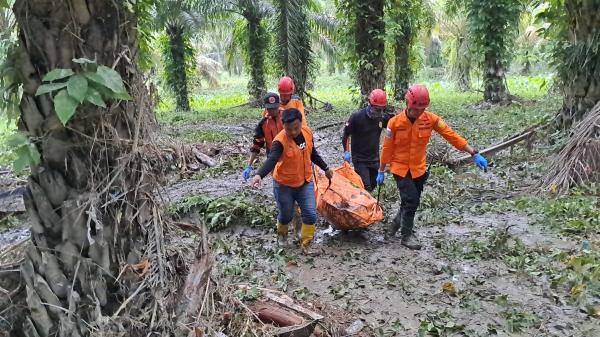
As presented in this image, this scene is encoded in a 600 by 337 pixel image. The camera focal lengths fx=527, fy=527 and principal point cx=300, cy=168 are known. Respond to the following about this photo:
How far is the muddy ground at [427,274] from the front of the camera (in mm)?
3873

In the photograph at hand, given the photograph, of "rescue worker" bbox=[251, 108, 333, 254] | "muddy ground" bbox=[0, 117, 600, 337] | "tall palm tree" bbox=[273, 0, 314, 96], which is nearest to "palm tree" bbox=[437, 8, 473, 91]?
"tall palm tree" bbox=[273, 0, 314, 96]

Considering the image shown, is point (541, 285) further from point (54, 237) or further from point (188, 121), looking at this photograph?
point (188, 121)

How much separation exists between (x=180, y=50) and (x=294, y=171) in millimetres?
17347

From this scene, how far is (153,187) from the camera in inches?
115

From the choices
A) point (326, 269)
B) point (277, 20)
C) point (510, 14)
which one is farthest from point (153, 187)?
point (510, 14)

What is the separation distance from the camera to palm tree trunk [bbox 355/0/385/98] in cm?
1131

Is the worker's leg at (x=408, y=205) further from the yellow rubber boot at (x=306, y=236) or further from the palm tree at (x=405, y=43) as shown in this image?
the palm tree at (x=405, y=43)

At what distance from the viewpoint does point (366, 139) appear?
21.1ft

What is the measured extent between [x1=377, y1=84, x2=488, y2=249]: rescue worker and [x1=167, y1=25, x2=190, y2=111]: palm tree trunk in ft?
56.1

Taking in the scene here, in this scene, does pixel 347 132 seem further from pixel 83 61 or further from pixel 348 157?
pixel 83 61

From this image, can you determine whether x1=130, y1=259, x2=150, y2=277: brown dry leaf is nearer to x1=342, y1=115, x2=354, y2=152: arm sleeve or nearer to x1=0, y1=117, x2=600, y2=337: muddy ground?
x1=0, y1=117, x2=600, y2=337: muddy ground

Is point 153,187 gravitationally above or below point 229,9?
below

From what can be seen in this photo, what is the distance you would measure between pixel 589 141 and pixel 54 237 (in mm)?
6009

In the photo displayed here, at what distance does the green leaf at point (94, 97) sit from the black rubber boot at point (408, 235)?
12.6 feet
